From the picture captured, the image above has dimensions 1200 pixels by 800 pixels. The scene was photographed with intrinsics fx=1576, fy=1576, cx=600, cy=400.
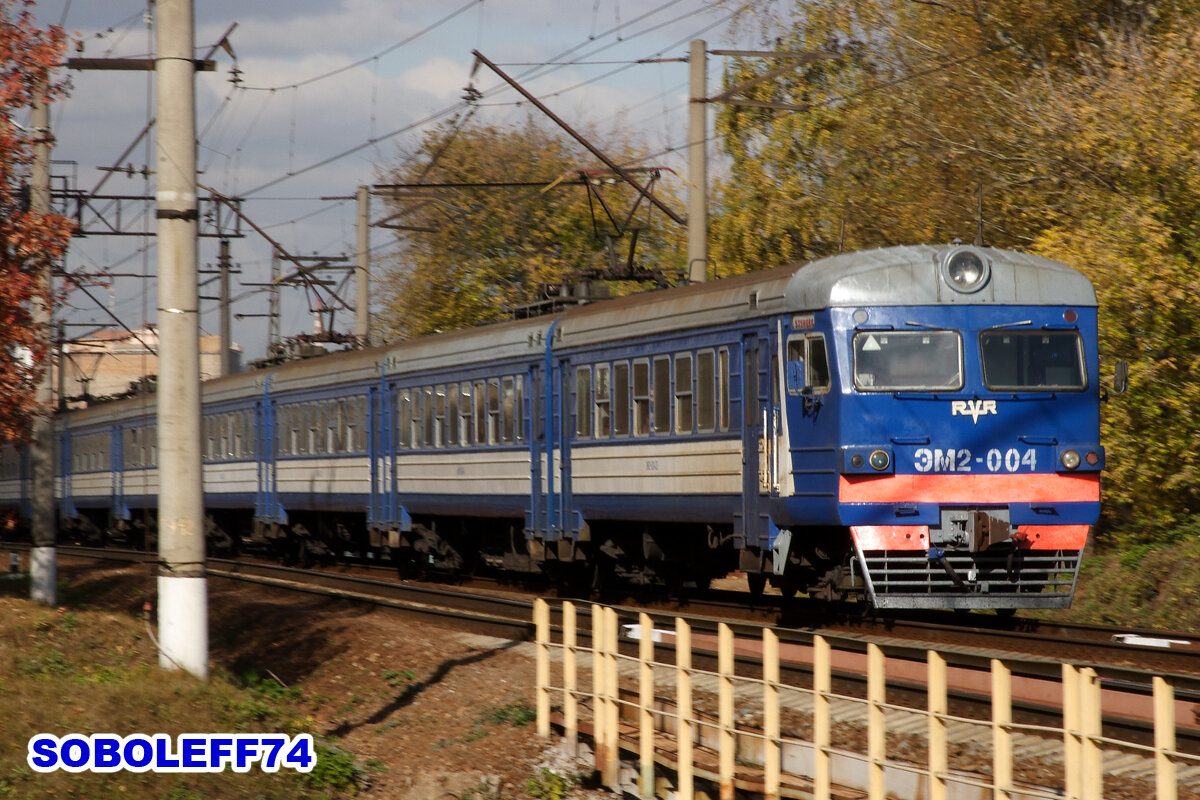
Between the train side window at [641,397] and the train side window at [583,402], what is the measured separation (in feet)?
4.02

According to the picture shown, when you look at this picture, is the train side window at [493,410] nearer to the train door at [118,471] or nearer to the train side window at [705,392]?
the train side window at [705,392]

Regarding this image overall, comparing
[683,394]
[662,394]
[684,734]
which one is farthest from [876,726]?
[662,394]

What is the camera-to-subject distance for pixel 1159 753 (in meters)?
7.12

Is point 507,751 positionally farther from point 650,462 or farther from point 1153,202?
point 1153,202

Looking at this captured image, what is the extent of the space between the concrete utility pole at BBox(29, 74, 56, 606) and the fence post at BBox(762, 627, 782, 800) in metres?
9.47

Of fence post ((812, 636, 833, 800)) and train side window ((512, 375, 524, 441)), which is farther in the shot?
train side window ((512, 375, 524, 441))

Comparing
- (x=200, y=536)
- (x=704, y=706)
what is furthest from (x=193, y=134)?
(x=704, y=706)

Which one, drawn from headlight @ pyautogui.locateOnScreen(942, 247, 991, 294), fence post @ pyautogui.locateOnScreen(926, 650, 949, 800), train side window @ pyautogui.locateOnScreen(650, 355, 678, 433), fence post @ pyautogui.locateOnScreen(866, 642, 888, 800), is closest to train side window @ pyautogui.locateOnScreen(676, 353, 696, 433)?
train side window @ pyautogui.locateOnScreen(650, 355, 678, 433)

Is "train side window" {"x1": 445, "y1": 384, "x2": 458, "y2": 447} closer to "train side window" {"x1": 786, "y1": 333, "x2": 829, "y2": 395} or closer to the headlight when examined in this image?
"train side window" {"x1": 786, "y1": 333, "x2": 829, "y2": 395}

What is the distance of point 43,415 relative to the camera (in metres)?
18.2

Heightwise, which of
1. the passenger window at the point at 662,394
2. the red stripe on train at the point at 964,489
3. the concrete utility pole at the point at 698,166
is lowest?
the red stripe on train at the point at 964,489

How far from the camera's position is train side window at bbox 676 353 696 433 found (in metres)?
16.3

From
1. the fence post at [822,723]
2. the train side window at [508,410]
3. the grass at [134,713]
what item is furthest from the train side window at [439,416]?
the fence post at [822,723]

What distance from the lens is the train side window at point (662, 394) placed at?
16.7 meters
